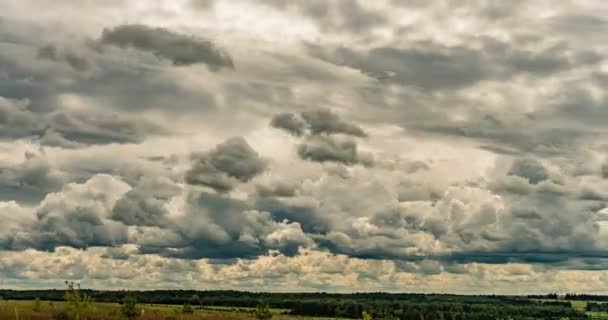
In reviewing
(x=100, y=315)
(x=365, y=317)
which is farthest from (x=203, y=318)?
(x=365, y=317)

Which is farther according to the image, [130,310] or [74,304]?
[130,310]

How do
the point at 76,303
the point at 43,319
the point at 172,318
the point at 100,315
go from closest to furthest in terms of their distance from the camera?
the point at 76,303 < the point at 43,319 < the point at 100,315 < the point at 172,318

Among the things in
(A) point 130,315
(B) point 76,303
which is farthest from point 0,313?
(A) point 130,315

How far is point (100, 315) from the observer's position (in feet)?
507

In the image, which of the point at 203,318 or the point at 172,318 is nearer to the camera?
the point at 172,318

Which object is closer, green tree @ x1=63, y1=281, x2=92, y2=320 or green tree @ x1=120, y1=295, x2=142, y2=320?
green tree @ x1=63, y1=281, x2=92, y2=320

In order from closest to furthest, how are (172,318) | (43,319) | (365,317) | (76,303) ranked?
(76,303) → (43,319) → (365,317) → (172,318)

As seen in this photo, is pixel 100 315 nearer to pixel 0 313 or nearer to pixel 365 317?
pixel 0 313

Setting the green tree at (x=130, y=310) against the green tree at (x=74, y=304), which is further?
the green tree at (x=130, y=310)

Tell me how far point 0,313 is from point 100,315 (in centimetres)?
2744

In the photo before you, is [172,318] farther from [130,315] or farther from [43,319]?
[43,319]

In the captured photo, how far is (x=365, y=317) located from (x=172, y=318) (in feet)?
162

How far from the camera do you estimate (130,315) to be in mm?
170125

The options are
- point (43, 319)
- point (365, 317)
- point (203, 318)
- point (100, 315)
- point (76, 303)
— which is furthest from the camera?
point (203, 318)
